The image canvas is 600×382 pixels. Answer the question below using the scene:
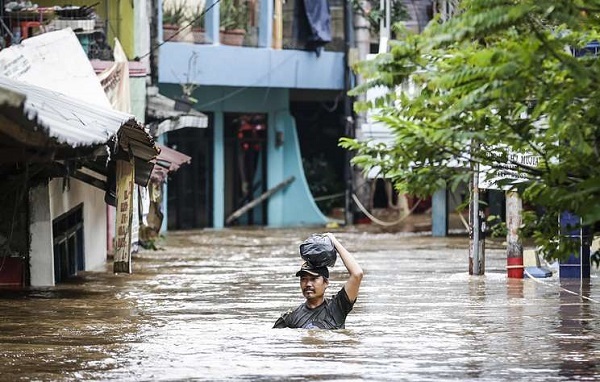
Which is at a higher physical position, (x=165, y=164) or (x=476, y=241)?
(x=165, y=164)

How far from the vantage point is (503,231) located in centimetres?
1451

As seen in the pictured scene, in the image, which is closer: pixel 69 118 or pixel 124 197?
pixel 69 118

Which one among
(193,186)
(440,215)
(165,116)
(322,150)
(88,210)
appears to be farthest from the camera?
(322,150)

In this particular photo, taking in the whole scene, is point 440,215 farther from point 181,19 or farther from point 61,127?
point 61,127

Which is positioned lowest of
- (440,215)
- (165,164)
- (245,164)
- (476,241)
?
(440,215)

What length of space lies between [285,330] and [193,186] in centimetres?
2511

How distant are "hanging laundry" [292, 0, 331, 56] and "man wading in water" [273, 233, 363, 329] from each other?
→ 2545 cm

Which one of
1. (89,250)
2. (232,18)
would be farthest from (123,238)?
(232,18)

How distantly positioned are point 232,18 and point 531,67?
28.3 m

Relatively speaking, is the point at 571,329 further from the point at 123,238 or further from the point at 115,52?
the point at 115,52

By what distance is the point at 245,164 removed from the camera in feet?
139

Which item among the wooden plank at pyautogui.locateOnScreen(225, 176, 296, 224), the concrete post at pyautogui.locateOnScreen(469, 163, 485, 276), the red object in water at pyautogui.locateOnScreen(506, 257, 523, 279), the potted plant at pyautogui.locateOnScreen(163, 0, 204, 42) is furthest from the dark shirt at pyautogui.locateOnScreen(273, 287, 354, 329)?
the wooden plank at pyautogui.locateOnScreen(225, 176, 296, 224)

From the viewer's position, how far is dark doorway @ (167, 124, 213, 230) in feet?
130

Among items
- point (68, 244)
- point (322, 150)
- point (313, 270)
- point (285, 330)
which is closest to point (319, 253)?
point (313, 270)
